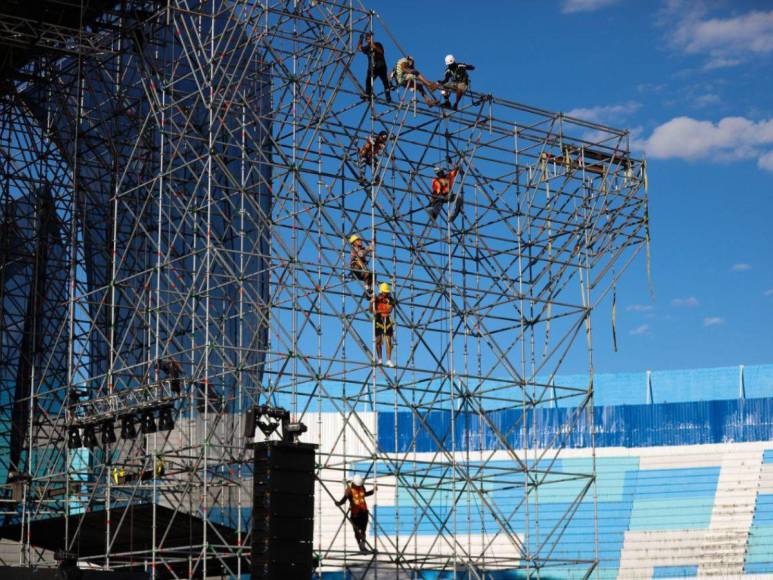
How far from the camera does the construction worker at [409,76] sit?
2909 centimetres

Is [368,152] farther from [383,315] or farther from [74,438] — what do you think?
[74,438]

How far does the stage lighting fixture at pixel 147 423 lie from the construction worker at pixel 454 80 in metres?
9.30

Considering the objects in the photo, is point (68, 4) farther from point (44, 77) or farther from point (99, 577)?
point (99, 577)

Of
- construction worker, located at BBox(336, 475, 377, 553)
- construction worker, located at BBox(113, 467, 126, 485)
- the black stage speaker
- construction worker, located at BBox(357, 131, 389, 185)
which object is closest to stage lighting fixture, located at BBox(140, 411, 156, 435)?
construction worker, located at BBox(113, 467, 126, 485)

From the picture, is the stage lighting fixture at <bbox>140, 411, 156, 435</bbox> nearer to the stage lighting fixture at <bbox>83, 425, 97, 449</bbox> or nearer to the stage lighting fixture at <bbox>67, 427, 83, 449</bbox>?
the stage lighting fixture at <bbox>83, 425, 97, 449</bbox>

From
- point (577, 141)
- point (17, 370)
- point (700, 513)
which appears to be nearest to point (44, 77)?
point (17, 370)

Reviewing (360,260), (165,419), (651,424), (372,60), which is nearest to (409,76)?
(372,60)

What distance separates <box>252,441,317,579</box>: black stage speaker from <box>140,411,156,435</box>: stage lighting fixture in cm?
580

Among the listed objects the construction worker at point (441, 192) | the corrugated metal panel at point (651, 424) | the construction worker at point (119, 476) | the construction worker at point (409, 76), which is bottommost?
the construction worker at point (119, 476)

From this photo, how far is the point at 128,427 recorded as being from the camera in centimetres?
2675

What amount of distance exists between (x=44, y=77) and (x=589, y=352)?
15899mm

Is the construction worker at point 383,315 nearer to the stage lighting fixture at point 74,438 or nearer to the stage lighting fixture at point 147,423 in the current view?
the stage lighting fixture at point 147,423

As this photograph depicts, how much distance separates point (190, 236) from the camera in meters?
37.2

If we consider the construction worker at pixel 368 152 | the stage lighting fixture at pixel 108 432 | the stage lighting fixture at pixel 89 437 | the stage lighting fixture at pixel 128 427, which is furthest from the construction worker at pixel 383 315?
the stage lighting fixture at pixel 89 437
